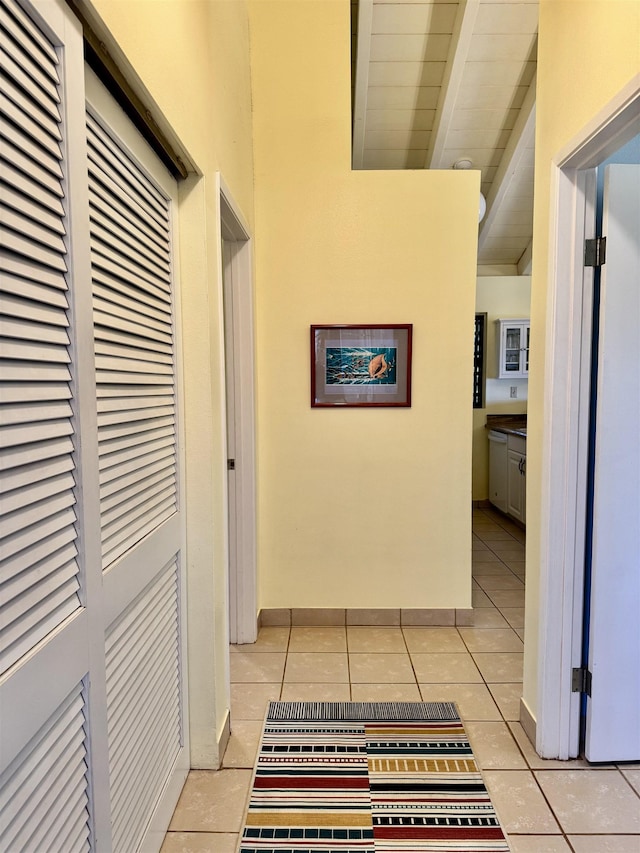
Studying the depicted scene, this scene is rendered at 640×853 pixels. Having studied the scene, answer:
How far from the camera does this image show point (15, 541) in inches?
30.7

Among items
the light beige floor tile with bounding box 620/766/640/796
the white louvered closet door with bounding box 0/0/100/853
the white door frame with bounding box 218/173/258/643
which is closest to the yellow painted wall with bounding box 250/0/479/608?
the white door frame with bounding box 218/173/258/643

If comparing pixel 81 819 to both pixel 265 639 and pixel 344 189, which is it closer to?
pixel 265 639

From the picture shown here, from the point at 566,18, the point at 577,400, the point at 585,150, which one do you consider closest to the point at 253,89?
the point at 566,18

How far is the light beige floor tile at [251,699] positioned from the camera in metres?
2.11

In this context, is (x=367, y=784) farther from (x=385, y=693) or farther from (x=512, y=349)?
(x=512, y=349)

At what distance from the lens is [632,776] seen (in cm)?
176

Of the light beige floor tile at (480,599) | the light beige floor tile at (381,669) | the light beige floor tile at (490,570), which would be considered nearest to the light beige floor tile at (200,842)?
the light beige floor tile at (381,669)

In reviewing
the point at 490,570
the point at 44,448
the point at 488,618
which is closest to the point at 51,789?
the point at 44,448

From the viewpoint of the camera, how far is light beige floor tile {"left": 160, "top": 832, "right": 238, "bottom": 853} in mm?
1482

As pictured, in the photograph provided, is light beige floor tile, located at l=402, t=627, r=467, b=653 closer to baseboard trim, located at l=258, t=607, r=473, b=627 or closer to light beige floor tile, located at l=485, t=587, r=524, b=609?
baseboard trim, located at l=258, t=607, r=473, b=627

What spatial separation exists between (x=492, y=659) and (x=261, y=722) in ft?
3.89

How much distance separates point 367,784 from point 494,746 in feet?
1.71

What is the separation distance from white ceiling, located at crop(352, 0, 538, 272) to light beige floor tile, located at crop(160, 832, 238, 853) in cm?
407

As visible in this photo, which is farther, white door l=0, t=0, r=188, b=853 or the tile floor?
the tile floor
